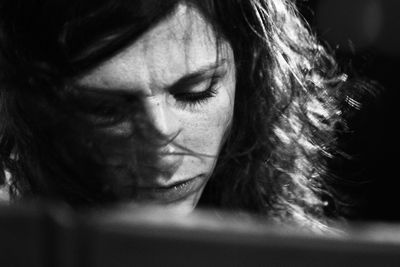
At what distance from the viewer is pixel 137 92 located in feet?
2.84

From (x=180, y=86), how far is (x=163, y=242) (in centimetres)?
57

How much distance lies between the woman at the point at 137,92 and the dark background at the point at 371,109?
29 centimetres

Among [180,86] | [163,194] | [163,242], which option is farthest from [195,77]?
[163,242]

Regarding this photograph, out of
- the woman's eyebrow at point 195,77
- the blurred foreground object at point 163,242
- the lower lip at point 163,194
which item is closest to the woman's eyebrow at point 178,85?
the woman's eyebrow at point 195,77

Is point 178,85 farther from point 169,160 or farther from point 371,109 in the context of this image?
point 371,109

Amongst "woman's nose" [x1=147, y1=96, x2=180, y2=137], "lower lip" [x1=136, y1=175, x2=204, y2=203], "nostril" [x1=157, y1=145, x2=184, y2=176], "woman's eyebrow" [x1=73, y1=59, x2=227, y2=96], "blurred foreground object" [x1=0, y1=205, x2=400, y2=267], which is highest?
"woman's eyebrow" [x1=73, y1=59, x2=227, y2=96]

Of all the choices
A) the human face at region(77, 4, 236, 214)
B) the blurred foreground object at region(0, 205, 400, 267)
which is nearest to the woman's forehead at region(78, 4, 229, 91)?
the human face at region(77, 4, 236, 214)

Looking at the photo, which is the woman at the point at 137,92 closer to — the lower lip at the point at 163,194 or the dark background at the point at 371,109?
the lower lip at the point at 163,194

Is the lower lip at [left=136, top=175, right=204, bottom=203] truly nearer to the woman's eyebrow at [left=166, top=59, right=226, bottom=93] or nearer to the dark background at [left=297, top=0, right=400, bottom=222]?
the woman's eyebrow at [left=166, top=59, right=226, bottom=93]

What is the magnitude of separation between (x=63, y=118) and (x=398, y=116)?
2.74 feet

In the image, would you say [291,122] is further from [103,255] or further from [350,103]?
[103,255]

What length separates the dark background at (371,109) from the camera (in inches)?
55.7

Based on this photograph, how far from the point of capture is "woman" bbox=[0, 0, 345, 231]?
853 mm

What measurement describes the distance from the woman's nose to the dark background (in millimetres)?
593
